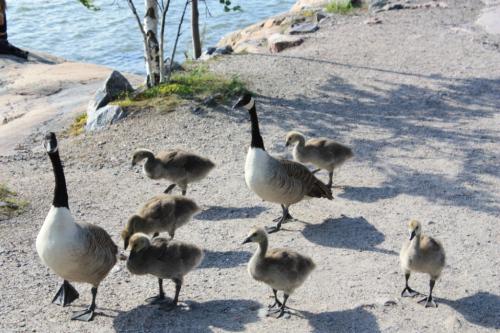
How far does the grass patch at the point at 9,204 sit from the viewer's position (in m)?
9.86

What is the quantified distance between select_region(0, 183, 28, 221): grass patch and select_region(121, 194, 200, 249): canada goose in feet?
7.75

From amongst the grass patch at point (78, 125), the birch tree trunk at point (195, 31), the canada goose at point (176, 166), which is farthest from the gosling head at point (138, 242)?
the birch tree trunk at point (195, 31)

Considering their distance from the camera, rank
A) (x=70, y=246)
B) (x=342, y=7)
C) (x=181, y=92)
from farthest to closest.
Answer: (x=342, y=7) < (x=181, y=92) < (x=70, y=246)

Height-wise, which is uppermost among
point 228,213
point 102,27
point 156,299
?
point 156,299

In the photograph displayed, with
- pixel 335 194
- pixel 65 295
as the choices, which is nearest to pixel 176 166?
pixel 335 194

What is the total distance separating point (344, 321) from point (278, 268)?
83cm

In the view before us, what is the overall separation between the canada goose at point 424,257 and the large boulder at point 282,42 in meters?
10.0

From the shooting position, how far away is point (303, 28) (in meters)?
18.0

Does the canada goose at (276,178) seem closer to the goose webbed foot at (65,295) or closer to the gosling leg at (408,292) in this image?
the gosling leg at (408,292)

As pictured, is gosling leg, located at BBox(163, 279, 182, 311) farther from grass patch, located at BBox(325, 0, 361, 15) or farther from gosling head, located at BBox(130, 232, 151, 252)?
grass patch, located at BBox(325, 0, 361, 15)

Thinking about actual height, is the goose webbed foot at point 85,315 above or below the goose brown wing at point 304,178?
below

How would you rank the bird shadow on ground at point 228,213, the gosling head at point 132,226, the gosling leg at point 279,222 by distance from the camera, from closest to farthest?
the gosling head at point 132,226 → the gosling leg at point 279,222 → the bird shadow on ground at point 228,213

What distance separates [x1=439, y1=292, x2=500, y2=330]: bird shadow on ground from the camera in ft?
22.8

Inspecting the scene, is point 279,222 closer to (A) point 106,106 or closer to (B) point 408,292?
(B) point 408,292
